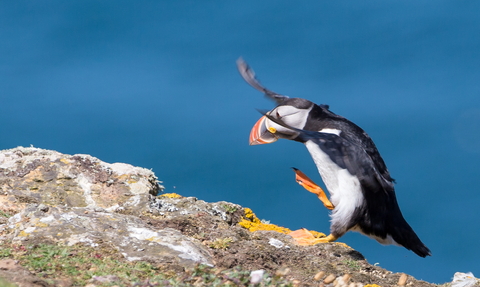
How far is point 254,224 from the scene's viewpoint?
707 cm

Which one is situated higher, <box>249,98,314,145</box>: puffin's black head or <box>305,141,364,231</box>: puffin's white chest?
<box>249,98,314,145</box>: puffin's black head

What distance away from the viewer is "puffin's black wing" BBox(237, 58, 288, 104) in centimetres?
876

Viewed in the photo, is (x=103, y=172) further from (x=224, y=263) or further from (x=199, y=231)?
(x=224, y=263)

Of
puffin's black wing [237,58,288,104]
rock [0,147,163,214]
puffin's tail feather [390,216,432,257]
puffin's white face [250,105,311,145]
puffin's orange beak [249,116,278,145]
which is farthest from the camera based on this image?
puffin's black wing [237,58,288,104]

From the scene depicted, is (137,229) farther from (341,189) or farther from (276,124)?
(276,124)

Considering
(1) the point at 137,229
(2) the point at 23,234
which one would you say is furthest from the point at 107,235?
(2) the point at 23,234

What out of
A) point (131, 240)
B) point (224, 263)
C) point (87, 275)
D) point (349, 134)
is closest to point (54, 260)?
point (87, 275)

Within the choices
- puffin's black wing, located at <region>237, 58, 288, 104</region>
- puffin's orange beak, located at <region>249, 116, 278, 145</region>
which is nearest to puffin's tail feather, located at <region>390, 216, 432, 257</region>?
puffin's orange beak, located at <region>249, 116, 278, 145</region>

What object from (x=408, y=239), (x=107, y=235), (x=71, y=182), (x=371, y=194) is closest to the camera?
(x=107, y=235)

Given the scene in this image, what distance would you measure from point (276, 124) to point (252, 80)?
1.28 m

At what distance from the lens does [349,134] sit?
761 cm

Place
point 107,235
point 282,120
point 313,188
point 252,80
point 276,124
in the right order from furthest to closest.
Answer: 1. point 252,80
2. point 282,120
3. point 276,124
4. point 313,188
5. point 107,235

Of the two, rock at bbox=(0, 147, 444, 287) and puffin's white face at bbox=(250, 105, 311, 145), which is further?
puffin's white face at bbox=(250, 105, 311, 145)

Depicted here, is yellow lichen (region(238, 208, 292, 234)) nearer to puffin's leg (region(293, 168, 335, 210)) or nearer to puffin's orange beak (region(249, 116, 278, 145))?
puffin's leg (region(293, 168, 335, 210))
